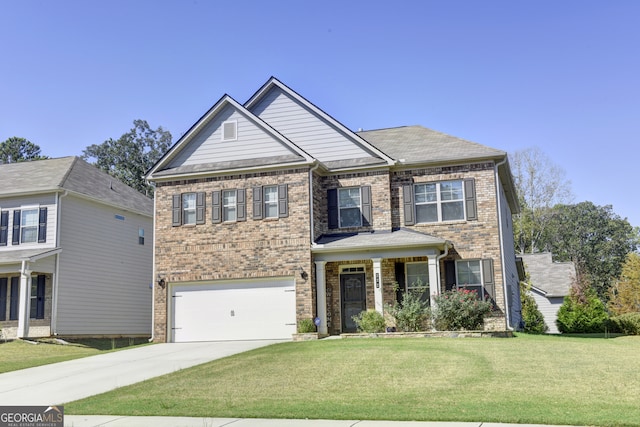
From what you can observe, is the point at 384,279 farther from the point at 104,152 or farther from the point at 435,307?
the point at 104,152

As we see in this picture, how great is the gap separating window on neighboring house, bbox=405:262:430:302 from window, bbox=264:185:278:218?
480 cm

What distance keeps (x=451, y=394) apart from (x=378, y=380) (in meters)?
1.76

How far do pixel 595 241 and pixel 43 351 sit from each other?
55.7 meters

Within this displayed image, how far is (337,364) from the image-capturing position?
1364 centimetres

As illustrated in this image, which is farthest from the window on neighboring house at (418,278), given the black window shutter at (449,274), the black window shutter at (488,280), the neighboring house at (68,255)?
the neighboring house at (68,255)

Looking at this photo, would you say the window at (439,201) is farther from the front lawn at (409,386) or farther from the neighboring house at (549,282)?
the neighboring house at (549,282)

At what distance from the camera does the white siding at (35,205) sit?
25156 millimetres

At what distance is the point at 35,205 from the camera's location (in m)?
25.6

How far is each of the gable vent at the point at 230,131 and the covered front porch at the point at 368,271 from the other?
4.87 m

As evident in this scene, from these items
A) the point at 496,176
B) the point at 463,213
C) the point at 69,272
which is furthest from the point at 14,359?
the point at 496,176

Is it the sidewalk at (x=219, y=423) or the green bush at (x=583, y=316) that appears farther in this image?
the green bush at (x=583, y=316)

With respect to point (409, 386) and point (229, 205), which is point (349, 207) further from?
point (409, 386)

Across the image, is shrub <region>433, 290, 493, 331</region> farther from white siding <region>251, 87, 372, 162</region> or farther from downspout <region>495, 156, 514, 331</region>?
white siding <region>251, 87, 372, 162</region>

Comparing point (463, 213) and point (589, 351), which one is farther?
point (463, 213)
